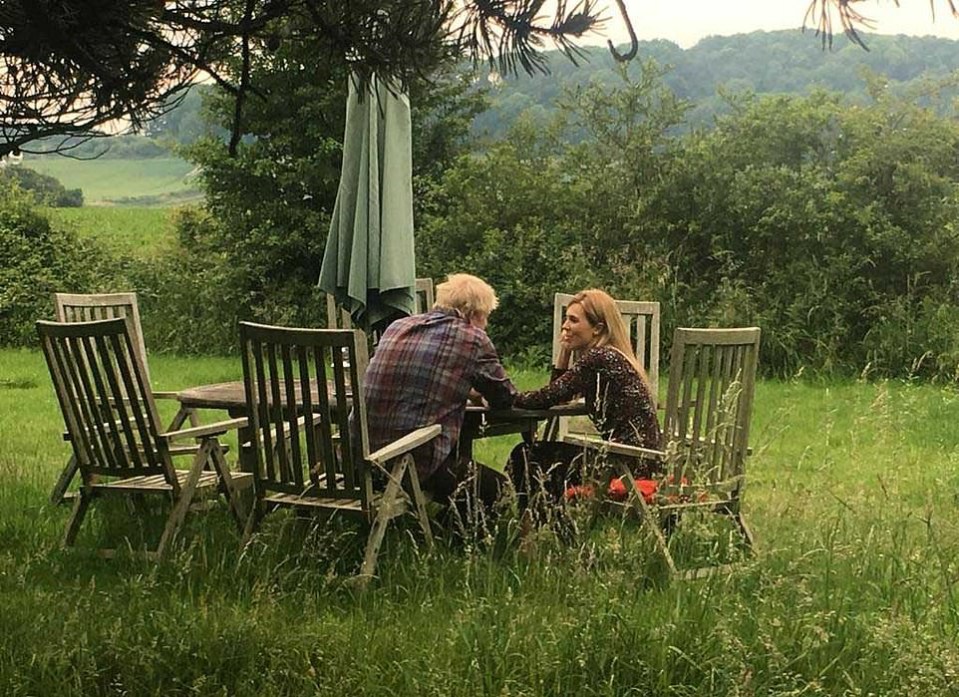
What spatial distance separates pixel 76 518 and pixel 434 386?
4.77ft

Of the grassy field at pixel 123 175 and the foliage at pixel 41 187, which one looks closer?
the foliage at pixel 41 187

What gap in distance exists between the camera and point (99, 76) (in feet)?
11.9

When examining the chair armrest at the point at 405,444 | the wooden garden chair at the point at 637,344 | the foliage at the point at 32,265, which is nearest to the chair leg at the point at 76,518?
the chair armrest at the point at 405,444

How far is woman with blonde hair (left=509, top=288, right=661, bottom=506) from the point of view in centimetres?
449

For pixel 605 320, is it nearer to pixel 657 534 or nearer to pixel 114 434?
pixel 657 534

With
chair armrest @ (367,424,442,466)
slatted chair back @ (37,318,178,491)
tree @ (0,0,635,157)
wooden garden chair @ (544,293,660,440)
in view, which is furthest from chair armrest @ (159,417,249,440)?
wooden garden chair @ (544,293,660,440)

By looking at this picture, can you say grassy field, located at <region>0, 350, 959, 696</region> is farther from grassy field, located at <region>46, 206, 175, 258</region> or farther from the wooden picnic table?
grassy field, located at <region>46, 206, 175, 258</region>

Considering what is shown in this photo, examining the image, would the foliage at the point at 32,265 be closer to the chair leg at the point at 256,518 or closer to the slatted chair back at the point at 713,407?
the chair leg at the point at 256,518

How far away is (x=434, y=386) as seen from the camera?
4312 mm

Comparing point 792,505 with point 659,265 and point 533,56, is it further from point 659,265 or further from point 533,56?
point 659,265

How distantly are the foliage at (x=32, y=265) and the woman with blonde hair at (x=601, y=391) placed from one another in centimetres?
950

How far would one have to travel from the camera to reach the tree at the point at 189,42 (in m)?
3.27

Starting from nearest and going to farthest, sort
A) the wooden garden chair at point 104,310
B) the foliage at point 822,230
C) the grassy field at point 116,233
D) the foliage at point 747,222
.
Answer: the wooden garden chair at point 104,310
the foliage at point 822,230
the foliage at point 747,222
the grassy field at point 116,233

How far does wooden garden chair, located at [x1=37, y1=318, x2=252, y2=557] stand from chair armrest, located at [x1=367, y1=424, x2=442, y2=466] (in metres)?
0.68
